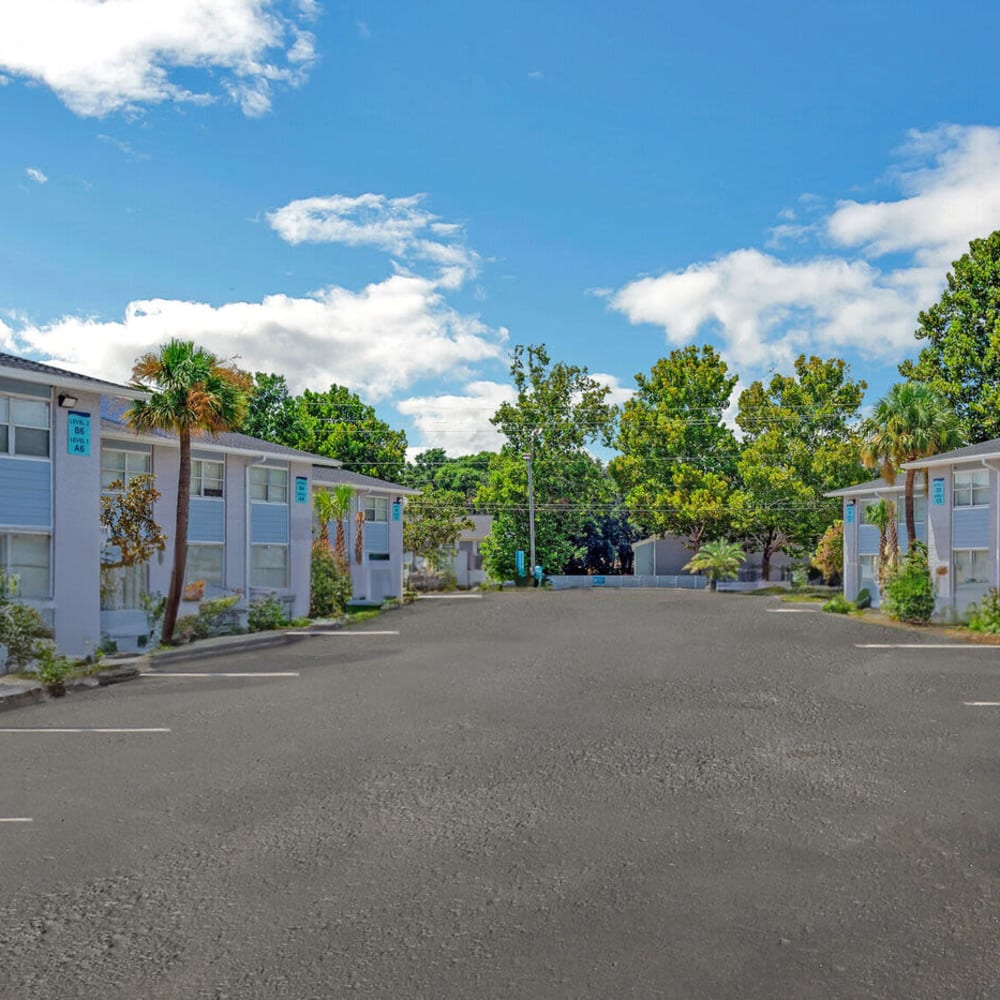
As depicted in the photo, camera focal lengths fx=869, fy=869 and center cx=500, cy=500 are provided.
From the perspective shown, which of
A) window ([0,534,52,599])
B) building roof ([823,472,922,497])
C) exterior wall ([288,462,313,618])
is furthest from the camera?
building roof ([823,472,922,497])

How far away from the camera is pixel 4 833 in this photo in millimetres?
8117

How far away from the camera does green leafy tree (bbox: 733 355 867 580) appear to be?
54397 millimetres

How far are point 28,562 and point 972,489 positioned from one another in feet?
96.9

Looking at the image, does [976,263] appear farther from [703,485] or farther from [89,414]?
[89,414]

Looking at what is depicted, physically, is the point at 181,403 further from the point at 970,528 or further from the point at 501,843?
the point at 970,528

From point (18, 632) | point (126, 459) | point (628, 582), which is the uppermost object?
point (126, 459)

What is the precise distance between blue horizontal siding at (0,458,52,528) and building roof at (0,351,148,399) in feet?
6.22

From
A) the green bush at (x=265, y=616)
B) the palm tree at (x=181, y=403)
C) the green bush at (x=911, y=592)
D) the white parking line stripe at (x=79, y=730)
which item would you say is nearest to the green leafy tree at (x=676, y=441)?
the green bush at (x=911, y=592)

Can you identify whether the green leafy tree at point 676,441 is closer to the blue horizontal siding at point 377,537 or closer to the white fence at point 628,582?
the white fence at point 628,582

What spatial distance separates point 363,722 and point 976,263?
45616 mm

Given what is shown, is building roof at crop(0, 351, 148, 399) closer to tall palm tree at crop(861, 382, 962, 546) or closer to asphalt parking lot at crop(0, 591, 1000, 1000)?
asphalt parking lot at crop(0, 591, 1000, 1000)

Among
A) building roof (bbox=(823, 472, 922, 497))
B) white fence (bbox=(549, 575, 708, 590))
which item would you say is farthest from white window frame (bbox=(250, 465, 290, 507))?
white fence (bbox=(549, 575, 708, 590))

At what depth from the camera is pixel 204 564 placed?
2783 centimetres

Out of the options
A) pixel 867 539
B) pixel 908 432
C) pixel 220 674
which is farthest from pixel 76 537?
pixel 867 539
